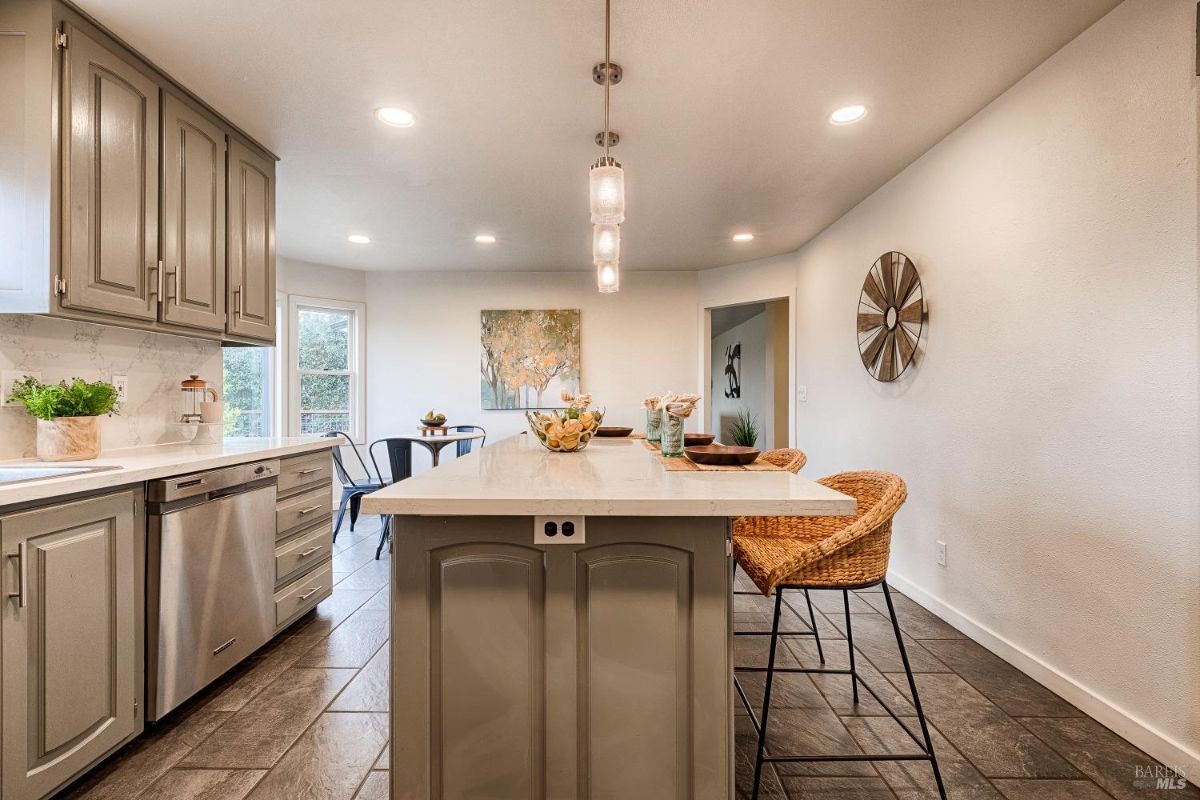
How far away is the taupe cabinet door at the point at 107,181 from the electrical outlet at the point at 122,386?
45 centimetres

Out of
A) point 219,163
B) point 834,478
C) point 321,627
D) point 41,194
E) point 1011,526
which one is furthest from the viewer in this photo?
point 321,627

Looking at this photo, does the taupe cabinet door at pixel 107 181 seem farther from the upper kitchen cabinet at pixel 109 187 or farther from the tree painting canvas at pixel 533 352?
the tree painting canvas at pixel 533 352

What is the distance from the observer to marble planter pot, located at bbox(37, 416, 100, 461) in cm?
184

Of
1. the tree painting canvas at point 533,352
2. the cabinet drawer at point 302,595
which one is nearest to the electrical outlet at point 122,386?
the cabinet drawer at point 302,595

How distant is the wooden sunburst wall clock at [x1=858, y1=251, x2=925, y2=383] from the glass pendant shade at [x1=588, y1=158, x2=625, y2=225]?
78.8 inches

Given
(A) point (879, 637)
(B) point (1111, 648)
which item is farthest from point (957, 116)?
(A) point (879, 637)

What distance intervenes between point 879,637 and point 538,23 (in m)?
2.94

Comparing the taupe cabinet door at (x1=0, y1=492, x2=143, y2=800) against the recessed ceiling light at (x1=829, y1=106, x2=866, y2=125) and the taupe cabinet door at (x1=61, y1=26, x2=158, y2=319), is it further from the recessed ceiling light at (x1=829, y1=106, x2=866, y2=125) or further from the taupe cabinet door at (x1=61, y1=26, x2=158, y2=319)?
the recessed ceiling light at (x1=829, y1=106, x2=866, y2=125)

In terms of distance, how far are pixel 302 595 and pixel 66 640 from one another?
3.83ft

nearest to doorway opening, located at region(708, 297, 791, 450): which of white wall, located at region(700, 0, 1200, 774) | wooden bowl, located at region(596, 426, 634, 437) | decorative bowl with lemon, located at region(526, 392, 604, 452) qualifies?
wooden bowl, located at region(596, 426, 634, 437)

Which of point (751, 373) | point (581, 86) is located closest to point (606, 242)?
point (581, 86)

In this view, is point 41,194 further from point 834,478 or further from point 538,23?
point 834,478

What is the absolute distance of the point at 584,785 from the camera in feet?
4.06

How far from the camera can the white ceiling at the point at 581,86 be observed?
72.0 inches
